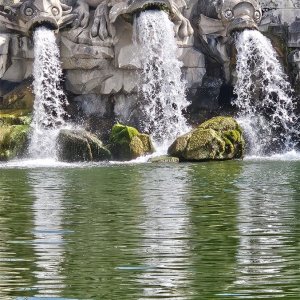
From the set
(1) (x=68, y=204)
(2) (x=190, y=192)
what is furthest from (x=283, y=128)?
(1) (x=68, y=204)

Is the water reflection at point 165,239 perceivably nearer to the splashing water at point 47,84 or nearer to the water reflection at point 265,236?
the water reflection at point 265,236

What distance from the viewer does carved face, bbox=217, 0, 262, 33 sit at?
3647 cm

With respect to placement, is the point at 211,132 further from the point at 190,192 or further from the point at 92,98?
the point at 190,192

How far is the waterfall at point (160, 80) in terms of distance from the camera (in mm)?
35719

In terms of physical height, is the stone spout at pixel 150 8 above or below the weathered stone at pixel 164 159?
above

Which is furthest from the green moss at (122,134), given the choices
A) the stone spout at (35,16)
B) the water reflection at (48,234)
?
the water reflection at (48,234)

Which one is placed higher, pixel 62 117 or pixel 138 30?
pixel 138 30

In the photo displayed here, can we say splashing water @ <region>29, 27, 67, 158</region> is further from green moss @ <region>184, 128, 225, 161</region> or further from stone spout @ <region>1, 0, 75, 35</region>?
green moss @ <region>184, 128, 225, 161</region>

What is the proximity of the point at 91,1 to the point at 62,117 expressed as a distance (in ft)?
12.1

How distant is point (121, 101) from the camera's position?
36.0 metres

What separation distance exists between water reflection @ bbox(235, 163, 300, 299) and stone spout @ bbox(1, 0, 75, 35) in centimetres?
1386

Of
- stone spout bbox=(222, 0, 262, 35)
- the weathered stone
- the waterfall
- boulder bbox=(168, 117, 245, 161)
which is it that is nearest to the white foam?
boulder bbox=(168, 117, 245, 161)

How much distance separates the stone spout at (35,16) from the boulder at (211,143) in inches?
251

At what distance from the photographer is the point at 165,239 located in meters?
13.5
